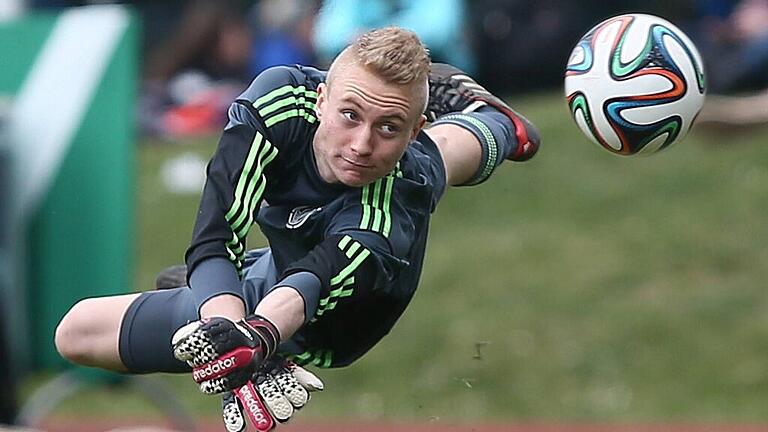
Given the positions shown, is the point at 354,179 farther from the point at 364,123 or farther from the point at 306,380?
the point at 306,380

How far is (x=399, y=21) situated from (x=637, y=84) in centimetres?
459

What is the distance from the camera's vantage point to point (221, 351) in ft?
15.7

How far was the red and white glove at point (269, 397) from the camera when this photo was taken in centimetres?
500

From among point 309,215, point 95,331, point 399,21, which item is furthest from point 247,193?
point 399,21

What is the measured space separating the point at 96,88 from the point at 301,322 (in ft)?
16.7

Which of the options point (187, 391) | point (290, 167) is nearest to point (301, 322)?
point (290, 167)

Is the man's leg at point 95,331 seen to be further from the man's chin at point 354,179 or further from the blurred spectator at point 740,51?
the blurred spectator at point 740,51

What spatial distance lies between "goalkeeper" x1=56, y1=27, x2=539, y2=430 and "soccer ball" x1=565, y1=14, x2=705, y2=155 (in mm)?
478

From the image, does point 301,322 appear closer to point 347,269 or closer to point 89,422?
point 347,269

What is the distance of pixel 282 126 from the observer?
5.46 metres

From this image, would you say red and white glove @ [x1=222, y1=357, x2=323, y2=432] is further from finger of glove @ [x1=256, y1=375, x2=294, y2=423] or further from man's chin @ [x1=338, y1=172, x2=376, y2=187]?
man's chin @ [x1=338, y1=172, x2=376, y2=187]

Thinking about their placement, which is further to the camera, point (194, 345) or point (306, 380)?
point (306, 380)

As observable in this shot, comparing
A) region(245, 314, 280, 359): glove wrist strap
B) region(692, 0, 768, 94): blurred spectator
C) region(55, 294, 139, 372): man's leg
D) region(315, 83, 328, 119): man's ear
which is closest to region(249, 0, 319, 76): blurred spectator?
region(692, 0, 768, 94): blurred spectator

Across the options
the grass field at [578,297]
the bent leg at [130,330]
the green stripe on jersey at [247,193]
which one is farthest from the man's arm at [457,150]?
the grass field at [578,297]
